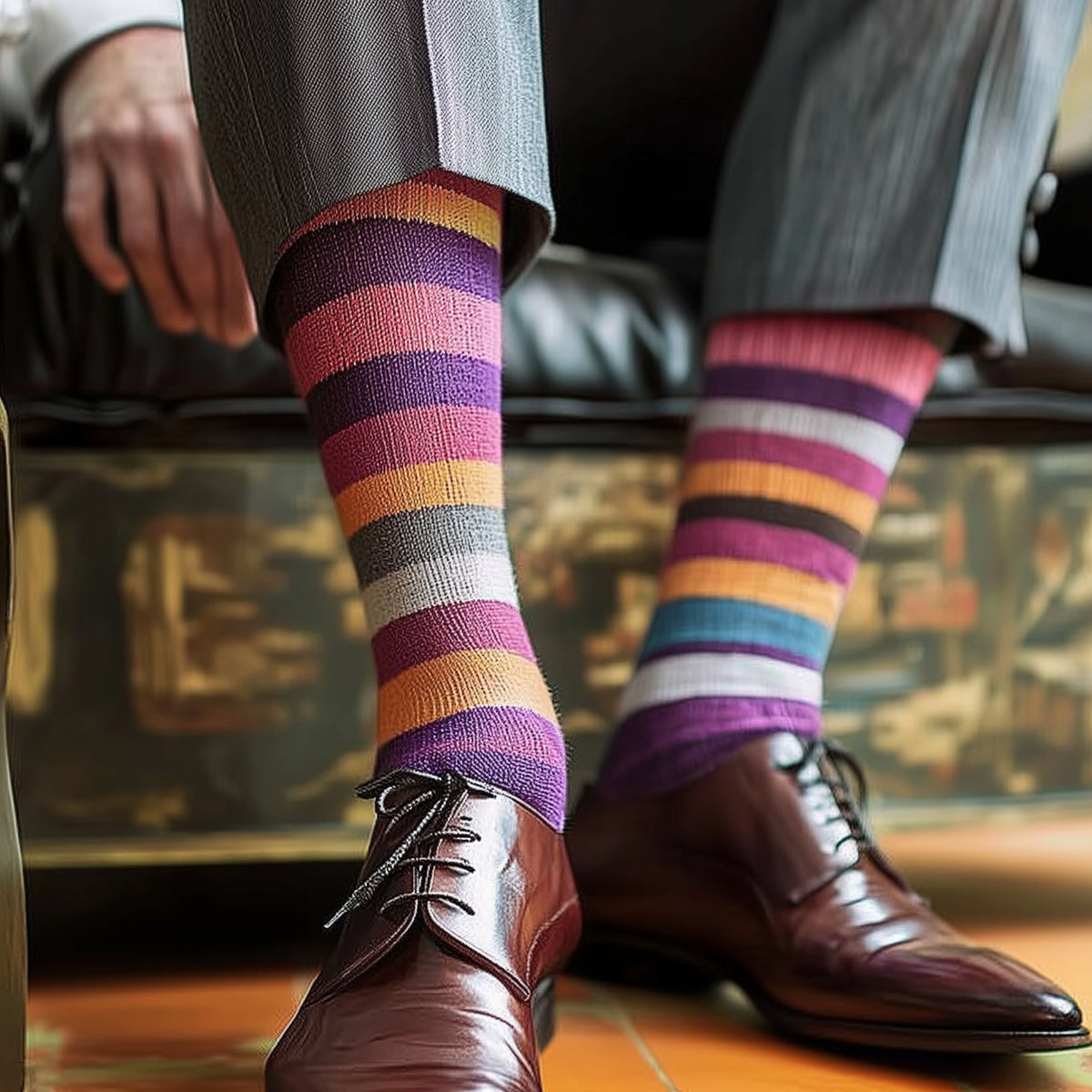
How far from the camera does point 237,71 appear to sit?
57cm

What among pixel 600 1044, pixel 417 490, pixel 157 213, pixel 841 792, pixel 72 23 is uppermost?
pixel 72 23

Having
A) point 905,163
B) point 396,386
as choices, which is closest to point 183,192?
point 396,386

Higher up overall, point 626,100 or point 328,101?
point 626,100

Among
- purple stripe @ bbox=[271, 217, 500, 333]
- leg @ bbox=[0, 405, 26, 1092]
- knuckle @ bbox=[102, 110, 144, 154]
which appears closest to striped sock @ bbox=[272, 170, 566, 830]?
purple stripe @ bbox=[271, 217, 500, 333]

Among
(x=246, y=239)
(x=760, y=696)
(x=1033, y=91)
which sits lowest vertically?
(x=760, y=696)

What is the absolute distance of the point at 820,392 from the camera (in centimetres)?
75

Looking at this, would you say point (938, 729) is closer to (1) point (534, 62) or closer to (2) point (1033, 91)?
(2) point (1033, 91)

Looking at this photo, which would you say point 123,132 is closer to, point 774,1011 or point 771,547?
point 771,547

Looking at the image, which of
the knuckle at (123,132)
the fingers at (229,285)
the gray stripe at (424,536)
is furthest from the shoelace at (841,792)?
the knuckle at (123,132)

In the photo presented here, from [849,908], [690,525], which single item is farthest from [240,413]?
[849,908]

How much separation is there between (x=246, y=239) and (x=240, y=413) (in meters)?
0.33

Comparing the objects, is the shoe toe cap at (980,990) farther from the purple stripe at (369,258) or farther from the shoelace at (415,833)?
the purple stripe at (369,258)

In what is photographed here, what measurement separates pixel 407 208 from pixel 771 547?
26cm

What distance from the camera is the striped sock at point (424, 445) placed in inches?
22.9
